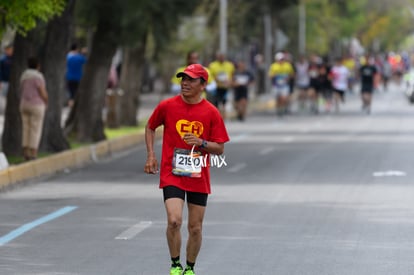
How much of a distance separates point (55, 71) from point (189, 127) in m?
14.0

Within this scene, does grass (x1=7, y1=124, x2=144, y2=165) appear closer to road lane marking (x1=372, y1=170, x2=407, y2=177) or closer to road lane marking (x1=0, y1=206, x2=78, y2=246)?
road lane marking (x1=0, y1=206, x2=78, y2=246)

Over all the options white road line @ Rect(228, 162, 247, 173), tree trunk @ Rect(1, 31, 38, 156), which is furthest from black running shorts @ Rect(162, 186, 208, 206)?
tree trunk @ Rect(1, 31, 38, 156)

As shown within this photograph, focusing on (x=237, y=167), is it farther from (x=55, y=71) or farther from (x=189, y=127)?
(x=189, y=127)

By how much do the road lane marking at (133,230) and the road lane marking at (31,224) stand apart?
102 centimetres

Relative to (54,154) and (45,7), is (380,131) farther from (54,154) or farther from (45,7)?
(45,7)

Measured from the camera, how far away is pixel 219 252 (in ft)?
38.4

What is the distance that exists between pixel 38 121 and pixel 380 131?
13.2m

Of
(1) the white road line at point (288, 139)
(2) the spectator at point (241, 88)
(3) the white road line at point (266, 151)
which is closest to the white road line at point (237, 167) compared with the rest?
(3) the white road line at point (266, 151)

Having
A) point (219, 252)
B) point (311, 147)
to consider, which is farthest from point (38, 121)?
point (219, 252)

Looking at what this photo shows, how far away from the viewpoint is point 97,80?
27.0 meters

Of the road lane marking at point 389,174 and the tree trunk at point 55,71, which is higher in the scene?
the tree trunk at point 55,71

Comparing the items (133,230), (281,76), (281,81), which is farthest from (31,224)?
(281,76)

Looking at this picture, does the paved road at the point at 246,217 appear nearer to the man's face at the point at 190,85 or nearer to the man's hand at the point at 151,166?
the man's hand at the point at 151,166

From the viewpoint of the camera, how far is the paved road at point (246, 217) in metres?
11.1
